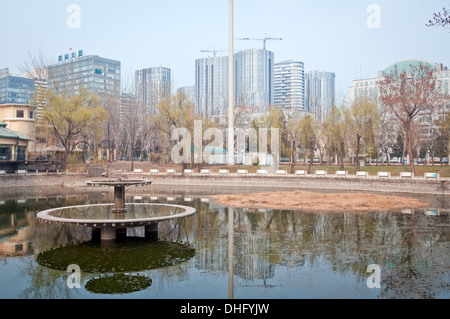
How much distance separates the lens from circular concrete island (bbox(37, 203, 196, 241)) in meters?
13.7

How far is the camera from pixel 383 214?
21.1 meters

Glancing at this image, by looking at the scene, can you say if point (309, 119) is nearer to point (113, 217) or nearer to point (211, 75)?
point (113, 217)

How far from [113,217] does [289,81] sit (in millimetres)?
163584

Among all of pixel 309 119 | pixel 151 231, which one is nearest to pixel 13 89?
pixel 309 119

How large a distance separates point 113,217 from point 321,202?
1387 centimetres

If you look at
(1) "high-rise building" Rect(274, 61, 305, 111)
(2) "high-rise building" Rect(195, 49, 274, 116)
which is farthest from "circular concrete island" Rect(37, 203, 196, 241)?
(1) "high-rise building" Rect(274, 61, 305, 111)

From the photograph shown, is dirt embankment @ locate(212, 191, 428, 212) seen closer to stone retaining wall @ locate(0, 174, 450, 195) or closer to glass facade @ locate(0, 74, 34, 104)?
stone retaining wall @ locate(0, 174, 450, 195)

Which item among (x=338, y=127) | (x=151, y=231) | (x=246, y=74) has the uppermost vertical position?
(x=246, y=74)

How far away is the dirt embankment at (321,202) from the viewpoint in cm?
2341

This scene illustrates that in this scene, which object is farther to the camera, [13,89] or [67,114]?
[13,89]

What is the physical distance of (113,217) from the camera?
48.4 ft

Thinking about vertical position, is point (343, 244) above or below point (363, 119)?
below

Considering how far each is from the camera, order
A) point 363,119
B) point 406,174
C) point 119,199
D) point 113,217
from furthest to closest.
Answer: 1. point 363,119
2. point 406,174
3. point 119,199
4. point 113,217

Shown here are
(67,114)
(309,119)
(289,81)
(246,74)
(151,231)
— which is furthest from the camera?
(289,81)
